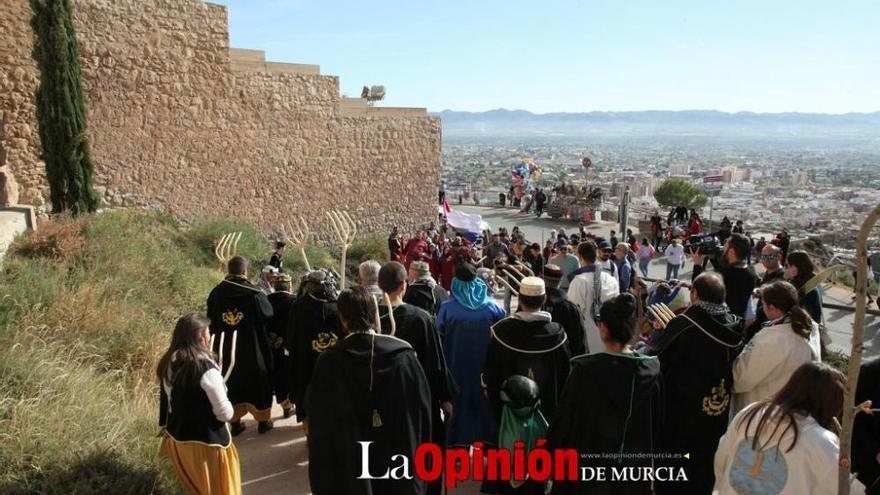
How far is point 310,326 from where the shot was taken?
5.84 metres

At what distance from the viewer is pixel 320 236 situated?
1794 cm

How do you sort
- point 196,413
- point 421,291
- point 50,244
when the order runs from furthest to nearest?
point 50,244, point 421,291, point 196,413

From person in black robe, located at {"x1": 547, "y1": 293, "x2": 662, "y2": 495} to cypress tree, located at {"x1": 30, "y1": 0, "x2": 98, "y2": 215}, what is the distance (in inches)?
398

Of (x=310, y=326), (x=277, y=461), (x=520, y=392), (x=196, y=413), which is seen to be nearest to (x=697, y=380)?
(x=520, y=392)

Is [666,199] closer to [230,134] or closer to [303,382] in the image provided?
[230,134]

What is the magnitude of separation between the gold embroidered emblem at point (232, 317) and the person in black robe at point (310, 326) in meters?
0.53

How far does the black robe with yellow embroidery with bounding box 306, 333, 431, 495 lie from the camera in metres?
3.67

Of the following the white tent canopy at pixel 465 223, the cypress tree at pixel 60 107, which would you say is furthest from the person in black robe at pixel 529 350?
the white tent canopy at pixel 465 223

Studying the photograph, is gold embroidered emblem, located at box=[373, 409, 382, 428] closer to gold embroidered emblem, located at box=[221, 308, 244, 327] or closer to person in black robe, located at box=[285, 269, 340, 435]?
person in black robe, located at box=[285, 269, 340, 435]

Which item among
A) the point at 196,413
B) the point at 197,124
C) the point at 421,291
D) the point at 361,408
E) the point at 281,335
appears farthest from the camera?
the point at 197,124

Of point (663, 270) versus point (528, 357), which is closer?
point (528, 357)

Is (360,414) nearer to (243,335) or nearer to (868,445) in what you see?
(868,445)

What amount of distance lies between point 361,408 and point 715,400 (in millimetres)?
2459

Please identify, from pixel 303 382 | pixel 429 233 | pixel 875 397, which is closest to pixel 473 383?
pixel 303 382
